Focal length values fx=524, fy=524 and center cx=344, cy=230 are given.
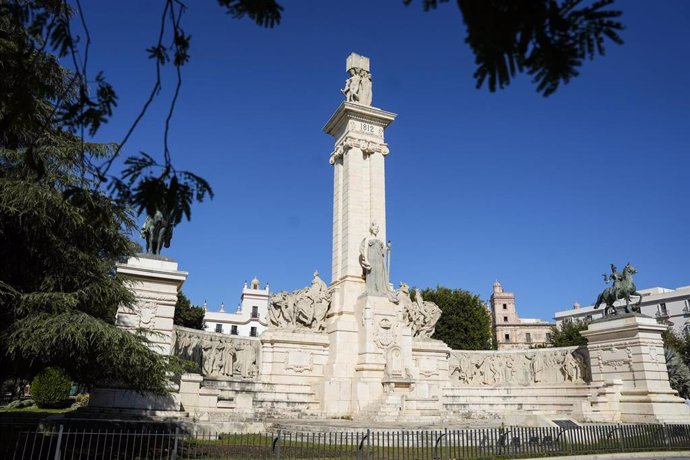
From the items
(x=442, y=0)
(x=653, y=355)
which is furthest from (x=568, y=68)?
(x=653, y=355)

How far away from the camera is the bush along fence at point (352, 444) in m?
9.12

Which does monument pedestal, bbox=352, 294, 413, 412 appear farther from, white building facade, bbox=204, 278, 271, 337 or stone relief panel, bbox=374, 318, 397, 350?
white building facade, bbox=204, 278, 271, 337

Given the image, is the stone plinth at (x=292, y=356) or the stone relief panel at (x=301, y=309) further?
the stone relief panel at (x=301, y=309)

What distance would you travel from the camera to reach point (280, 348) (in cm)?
1850

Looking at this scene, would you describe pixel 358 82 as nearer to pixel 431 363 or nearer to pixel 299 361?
pixel 299 361

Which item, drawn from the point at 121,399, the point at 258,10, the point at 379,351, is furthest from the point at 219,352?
the point at 258,10

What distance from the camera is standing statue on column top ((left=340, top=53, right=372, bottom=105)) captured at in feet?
73.2

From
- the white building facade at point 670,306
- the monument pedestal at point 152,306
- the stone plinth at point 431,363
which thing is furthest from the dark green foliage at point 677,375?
the white building facade at point 670,306

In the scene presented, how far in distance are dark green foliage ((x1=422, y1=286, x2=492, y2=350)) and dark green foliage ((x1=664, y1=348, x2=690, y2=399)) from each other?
15.0 meters

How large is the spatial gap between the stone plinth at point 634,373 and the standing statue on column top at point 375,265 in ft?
29.1

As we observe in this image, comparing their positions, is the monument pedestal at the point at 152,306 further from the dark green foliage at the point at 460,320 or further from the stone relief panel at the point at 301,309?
the dark green foliage at the point at 460,320

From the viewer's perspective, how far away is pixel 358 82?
73.7 ft

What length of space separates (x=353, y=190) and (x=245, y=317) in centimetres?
4778

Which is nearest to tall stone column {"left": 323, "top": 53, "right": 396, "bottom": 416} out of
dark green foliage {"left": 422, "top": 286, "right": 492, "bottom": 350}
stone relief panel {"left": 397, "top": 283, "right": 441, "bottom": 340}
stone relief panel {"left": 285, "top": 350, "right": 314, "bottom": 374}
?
stone relief panel {"left": 285, "top": 350, "right": 314, "bottom": 374}
